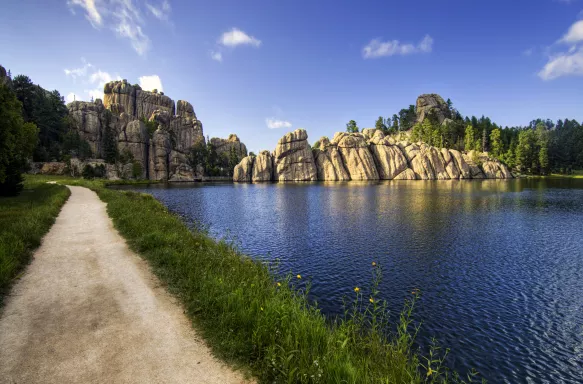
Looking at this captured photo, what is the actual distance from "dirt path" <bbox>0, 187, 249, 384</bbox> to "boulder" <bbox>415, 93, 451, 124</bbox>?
194 m

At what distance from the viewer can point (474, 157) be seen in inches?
5281

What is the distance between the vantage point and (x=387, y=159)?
143 metres

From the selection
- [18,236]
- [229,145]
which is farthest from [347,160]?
[18,236]

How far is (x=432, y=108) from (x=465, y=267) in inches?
7110

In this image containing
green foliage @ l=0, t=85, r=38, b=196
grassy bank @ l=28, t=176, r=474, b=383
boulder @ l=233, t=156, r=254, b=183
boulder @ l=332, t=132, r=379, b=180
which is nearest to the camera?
grassy bank @ l=28, t=176, r=474, b=383

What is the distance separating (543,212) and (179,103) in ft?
603

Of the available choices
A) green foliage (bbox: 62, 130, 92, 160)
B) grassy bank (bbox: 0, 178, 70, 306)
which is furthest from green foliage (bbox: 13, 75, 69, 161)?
grassy bank (bbox: 0, 178, 70, 306)

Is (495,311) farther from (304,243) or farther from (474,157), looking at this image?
(474,157)

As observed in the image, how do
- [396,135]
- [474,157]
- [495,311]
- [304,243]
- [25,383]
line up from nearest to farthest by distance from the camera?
1. [25,383]
2. [495,311]
3. [304,243]
4. [474,157]
5. [396,135]

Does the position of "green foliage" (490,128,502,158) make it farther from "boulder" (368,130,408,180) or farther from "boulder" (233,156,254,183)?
"boulder" (233,156,254,183)

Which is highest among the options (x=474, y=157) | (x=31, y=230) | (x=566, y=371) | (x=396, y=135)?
(x=396, y=135)

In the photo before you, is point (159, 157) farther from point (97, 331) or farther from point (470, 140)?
point (470, 140)

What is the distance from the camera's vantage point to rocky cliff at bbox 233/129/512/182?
13600 cm

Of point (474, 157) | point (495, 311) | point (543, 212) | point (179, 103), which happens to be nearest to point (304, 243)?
point (495, 311)
